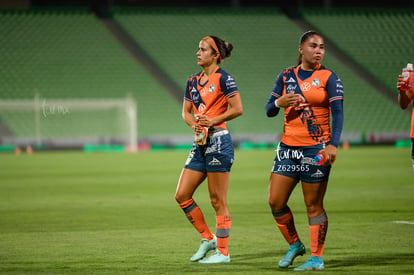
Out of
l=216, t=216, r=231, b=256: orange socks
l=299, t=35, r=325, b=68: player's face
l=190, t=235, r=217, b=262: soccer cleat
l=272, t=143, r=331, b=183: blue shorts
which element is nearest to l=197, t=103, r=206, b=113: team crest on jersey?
l=272, t=143, r=331, b=183: blue shorts

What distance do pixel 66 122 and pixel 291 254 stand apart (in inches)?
1110

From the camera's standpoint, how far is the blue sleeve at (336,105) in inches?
261

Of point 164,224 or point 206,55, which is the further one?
point 164,224

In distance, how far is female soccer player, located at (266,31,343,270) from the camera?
22.2ft

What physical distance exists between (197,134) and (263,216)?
4289 millimetres

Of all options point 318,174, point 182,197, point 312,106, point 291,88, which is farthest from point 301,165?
point 182,197

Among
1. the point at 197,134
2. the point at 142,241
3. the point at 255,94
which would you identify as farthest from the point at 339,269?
the point at 255,94

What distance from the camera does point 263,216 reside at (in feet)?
37.6

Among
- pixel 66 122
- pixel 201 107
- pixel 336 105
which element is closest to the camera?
pixel 336 105

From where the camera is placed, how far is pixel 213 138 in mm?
7512

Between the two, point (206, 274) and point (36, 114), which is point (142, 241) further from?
point (36, 114)

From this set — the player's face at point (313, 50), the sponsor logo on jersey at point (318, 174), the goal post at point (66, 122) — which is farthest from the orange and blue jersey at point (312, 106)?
the goal post at point (66, 122)

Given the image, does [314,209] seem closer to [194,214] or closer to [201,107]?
[194,214]

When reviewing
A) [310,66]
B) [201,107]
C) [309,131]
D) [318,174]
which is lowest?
[318,174]
